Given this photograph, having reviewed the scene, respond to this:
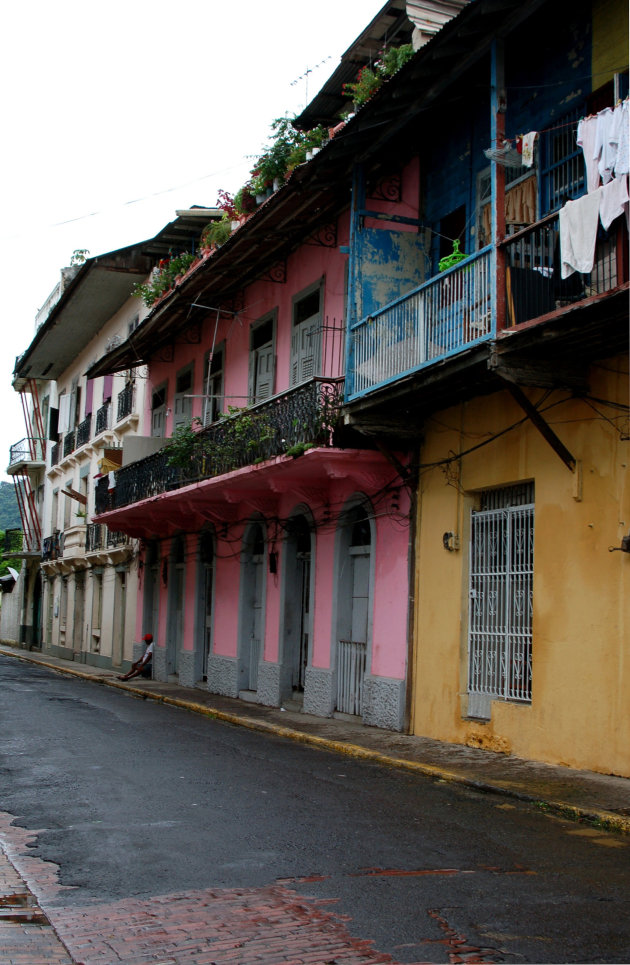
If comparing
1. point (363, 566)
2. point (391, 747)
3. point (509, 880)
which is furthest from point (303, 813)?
point (363, 566)

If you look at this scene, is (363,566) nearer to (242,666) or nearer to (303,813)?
(242,666)

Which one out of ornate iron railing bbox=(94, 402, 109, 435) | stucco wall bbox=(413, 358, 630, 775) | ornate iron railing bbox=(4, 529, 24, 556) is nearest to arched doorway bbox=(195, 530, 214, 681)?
stucco wall bbox=(413, 358, 630, 775)

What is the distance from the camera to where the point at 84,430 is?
33.3m

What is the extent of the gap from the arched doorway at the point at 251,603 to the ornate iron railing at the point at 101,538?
8927mm

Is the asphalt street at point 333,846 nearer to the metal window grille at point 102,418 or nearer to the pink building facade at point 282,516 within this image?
the pink building facade at point 282,516

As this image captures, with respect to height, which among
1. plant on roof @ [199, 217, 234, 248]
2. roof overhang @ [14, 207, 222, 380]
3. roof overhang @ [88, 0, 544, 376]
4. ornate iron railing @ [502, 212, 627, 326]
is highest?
roof overhang @ [14, 207, 222, 380]

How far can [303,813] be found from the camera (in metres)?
7.75

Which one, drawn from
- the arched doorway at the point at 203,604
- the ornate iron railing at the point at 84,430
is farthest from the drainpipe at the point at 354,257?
the ornate iron railing at the point at 84,430

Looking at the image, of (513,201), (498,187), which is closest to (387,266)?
(513,201)

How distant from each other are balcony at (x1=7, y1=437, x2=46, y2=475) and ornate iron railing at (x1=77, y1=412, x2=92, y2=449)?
24.7ft

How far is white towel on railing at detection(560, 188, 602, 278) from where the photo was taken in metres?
8.88

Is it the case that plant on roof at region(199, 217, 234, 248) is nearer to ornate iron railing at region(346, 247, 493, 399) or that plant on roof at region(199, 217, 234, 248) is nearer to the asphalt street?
ornate iron railing at region(346, 247, 493, 399)

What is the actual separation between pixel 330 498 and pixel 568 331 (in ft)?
23.4

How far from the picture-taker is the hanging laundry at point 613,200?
8.62 m
